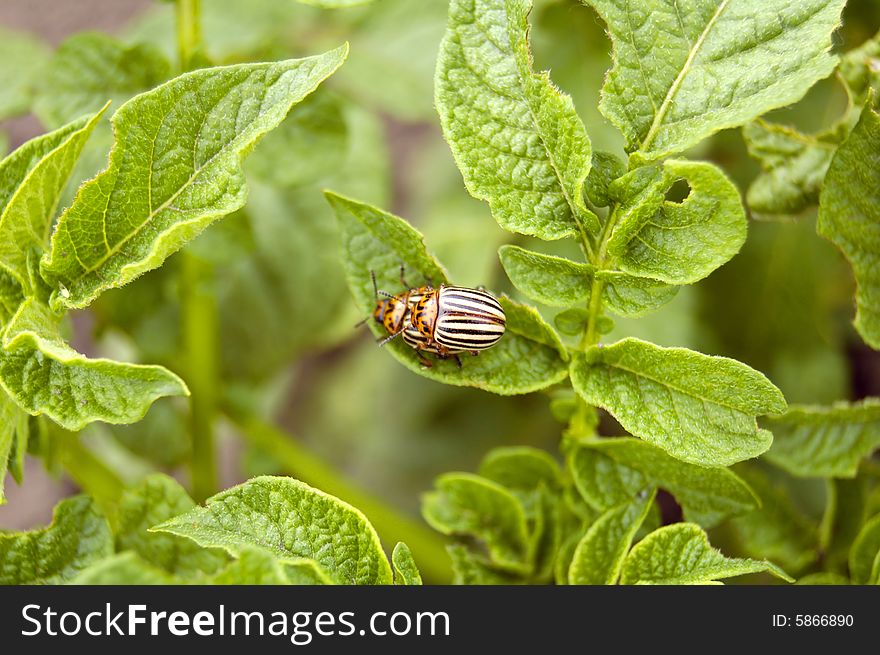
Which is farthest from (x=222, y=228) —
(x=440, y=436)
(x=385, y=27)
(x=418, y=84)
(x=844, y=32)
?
(x=844, y=32)

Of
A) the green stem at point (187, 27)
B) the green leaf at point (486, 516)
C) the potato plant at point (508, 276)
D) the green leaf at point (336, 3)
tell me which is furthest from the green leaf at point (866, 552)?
the green stem at point (187, 27)

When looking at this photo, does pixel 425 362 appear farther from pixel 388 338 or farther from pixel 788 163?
pixel 788 163

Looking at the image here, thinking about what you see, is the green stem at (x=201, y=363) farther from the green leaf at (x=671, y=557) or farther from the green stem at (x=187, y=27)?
the green leaf at (x=671, y=557)

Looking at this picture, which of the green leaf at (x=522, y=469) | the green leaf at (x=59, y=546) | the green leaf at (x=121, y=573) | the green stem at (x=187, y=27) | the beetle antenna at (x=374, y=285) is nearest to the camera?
the green leaf at (x=121, y=573)

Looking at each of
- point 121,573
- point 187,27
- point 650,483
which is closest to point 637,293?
point 650,483

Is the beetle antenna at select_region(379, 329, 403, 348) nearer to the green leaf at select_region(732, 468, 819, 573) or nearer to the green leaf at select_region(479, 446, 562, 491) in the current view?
the green leaf at select_region(479, 446, 562, 491)

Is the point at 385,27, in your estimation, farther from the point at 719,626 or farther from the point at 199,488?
the point at 719,626

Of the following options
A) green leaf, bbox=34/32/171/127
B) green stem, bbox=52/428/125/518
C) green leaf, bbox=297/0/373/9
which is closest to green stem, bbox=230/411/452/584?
green stem, bbox=52/428/125/518
